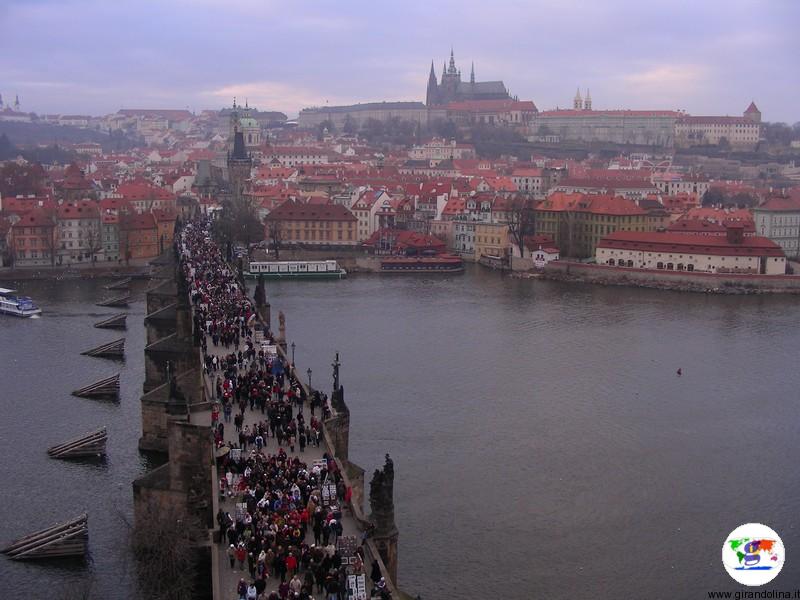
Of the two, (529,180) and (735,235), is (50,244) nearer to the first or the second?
(735,235)

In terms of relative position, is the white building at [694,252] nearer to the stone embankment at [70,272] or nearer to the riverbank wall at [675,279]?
the riverbank wall at [675,279]

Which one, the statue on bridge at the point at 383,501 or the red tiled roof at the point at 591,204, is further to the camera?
the red tiled roof at the point at 591,204

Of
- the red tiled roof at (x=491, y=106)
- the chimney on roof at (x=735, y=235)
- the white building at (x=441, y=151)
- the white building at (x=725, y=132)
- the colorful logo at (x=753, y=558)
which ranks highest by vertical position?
the red tiled roof at (x=491, y=106)

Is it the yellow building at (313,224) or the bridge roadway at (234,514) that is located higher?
the yellow building at (313,224)

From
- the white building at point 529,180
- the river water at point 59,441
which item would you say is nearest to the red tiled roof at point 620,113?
the white building at point 529,180

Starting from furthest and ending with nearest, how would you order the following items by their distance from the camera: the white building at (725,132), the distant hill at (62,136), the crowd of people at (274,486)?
the distant hill at (62,136) < the white building at (725,132) < the crowd of people at (274,486)

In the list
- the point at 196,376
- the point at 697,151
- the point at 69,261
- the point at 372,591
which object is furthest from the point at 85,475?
the point at 697,151

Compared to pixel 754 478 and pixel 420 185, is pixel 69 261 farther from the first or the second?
pixel 754 478

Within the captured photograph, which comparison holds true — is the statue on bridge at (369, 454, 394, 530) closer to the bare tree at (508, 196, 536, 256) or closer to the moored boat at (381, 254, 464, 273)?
the moored boat at (381, 254, 464, 273)

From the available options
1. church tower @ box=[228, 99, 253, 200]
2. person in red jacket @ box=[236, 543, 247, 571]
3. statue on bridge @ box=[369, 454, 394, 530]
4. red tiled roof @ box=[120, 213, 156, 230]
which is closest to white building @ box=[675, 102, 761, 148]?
church tower @ box=[228, 99, 253, 200]
